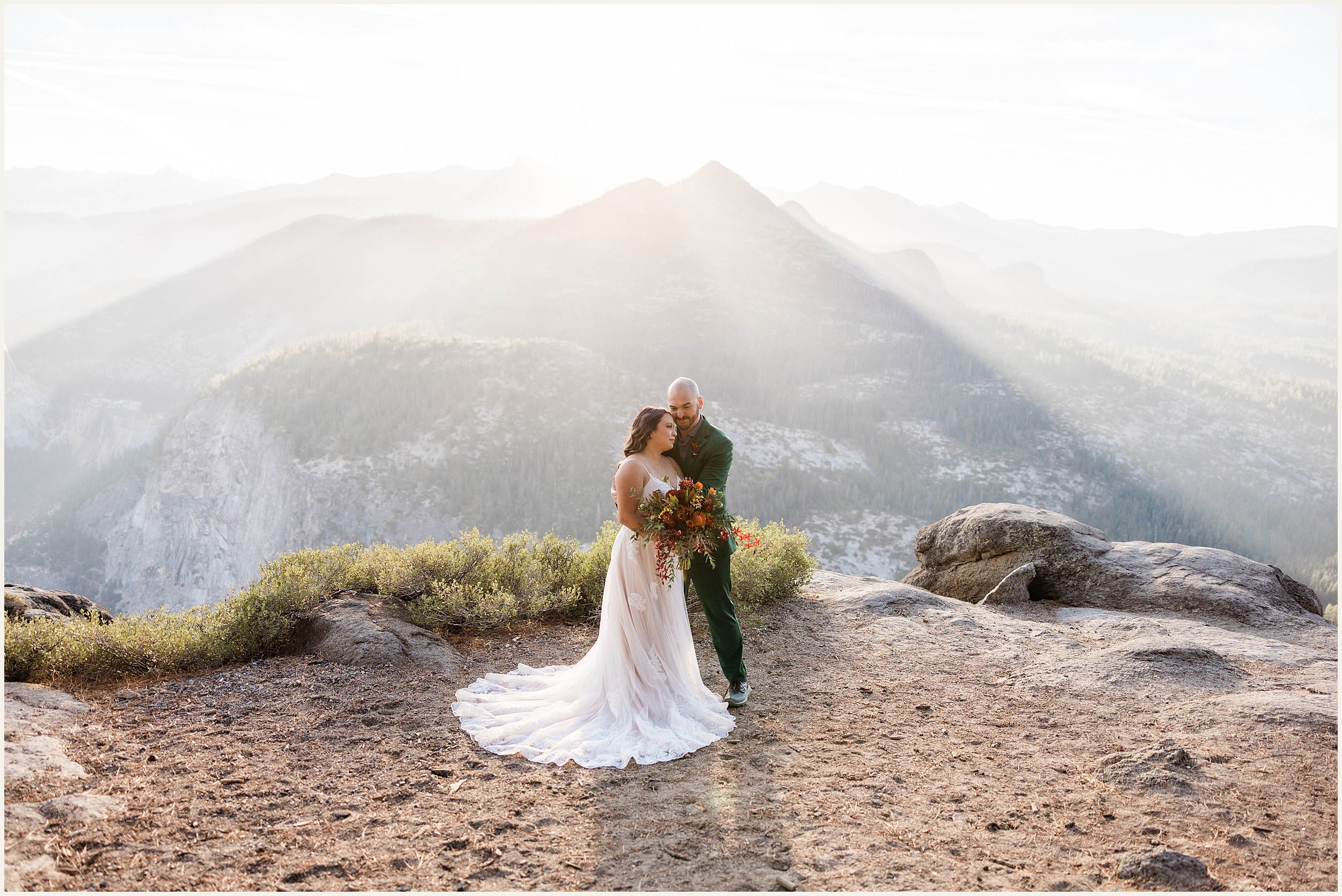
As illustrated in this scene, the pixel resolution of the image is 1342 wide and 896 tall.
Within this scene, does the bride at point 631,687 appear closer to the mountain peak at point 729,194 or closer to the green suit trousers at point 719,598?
the green suit trousers at point 719,598

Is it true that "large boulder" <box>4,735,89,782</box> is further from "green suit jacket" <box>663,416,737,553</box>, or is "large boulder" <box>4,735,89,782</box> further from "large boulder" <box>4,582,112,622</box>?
"green suit jacket" <box>663,416,737,553</box>

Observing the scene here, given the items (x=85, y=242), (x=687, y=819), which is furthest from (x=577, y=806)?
(x=85, y=242)

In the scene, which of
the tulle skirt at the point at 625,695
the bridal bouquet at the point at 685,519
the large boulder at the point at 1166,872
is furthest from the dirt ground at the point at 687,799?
the bridal bouquet at the point at 685,519

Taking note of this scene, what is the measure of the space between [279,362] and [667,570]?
54.0m

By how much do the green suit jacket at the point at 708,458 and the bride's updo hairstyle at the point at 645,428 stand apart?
1.13 feet

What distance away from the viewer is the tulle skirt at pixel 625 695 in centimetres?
521

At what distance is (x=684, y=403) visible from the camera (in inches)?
219

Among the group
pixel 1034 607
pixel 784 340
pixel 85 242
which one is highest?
pixel 85 242

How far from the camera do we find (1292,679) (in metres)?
6.31

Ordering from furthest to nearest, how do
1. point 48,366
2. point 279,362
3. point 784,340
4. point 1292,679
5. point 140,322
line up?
point 140,322 < point 48,366 < point 784,340 < point 279,362 < point 1292,679

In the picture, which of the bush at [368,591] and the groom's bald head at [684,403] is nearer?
the groom's bald head at [684,403]

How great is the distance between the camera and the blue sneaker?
5.92m

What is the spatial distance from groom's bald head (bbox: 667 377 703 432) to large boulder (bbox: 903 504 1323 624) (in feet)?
21.0

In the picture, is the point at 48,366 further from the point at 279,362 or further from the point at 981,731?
the point at 981,731
